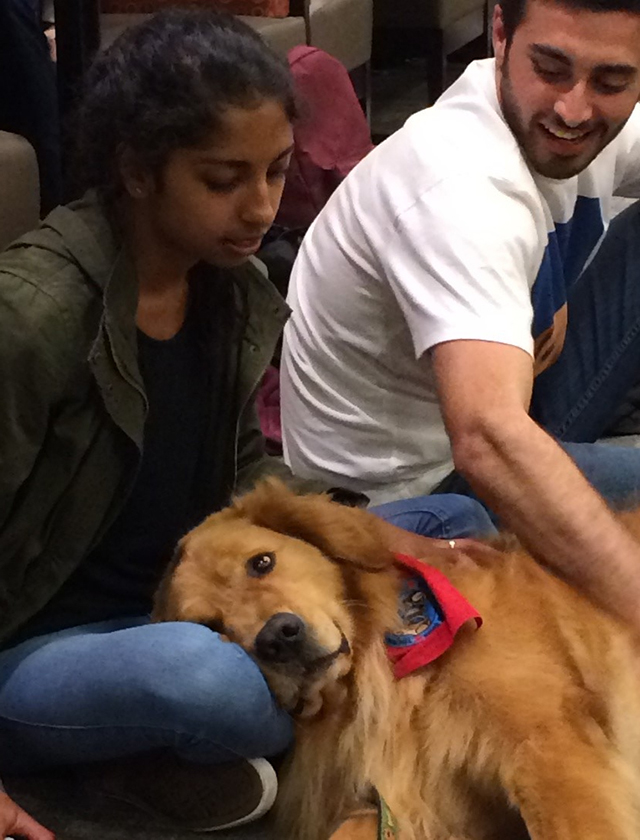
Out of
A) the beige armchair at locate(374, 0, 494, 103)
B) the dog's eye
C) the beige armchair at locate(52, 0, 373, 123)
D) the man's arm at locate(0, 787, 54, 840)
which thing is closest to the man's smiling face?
the beige armchair at locate(52, 0, 373, 123)

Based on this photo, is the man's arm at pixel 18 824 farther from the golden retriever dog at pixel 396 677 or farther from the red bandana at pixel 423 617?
the red bandana at pixel 423 617

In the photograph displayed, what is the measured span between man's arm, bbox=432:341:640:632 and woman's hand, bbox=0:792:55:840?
735 millimetres

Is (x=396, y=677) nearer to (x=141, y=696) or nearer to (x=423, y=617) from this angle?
(x=423, y=617)

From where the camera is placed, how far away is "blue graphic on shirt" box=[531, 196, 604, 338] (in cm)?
178

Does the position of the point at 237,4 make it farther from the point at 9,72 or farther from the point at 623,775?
the point at 623,775

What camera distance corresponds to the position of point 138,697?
Result: 1436mm

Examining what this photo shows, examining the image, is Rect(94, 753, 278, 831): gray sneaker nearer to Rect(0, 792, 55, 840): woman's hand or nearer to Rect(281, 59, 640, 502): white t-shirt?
Rect(0, 792, 55, 840): woman's hand

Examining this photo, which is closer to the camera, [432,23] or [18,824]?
[18,824]

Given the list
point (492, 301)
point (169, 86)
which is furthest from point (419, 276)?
point (169, 86)

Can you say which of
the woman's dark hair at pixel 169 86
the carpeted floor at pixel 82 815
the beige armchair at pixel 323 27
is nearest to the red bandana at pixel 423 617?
the carpeted floor at pixel 82 815

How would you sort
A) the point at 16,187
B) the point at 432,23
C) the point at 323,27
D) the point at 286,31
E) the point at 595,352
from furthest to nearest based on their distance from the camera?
the point at 432,23
the point at 323,27
the point at 286,31
the point at 16,187
the point at 595,352

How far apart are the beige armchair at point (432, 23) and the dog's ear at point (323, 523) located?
355 centimetres

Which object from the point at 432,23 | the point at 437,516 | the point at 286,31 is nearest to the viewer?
the point at 437,516

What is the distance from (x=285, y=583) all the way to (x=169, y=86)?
0.66m
